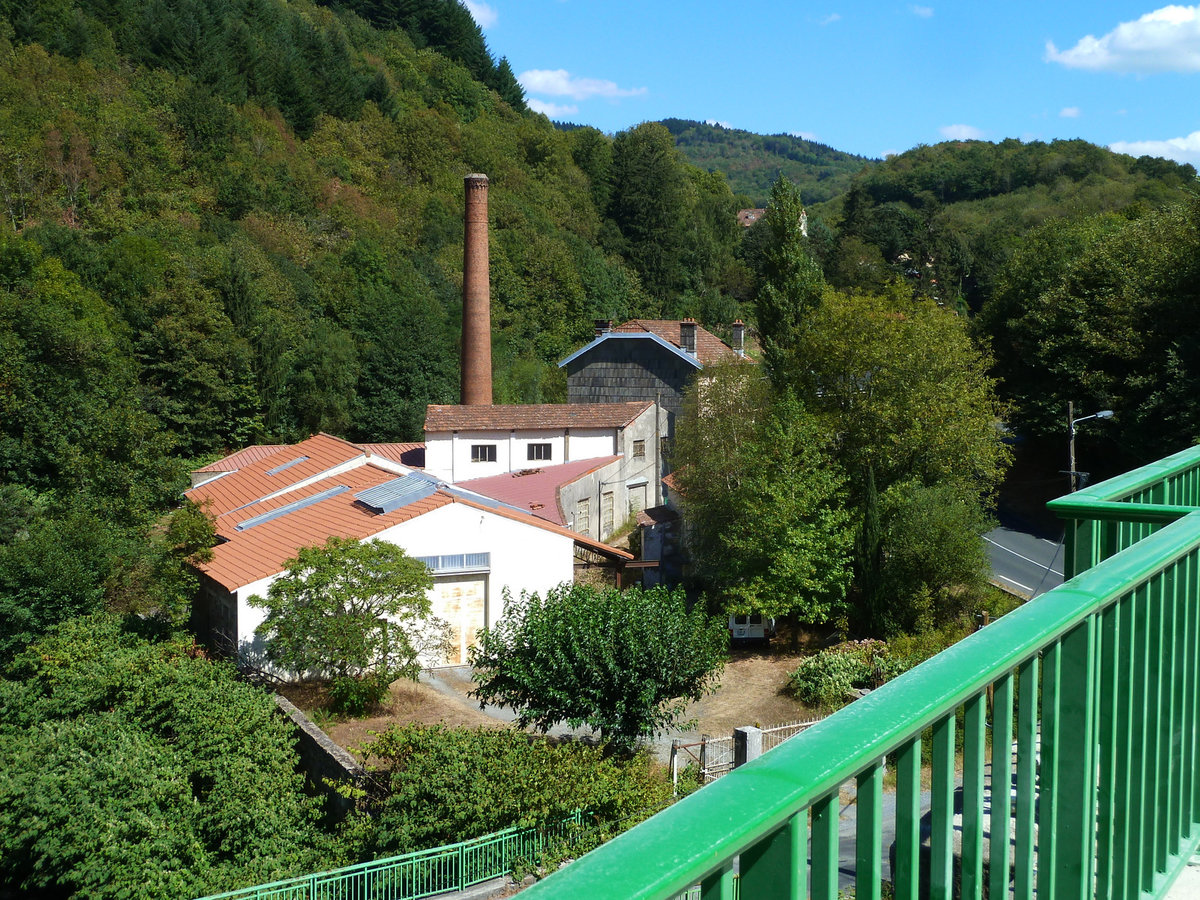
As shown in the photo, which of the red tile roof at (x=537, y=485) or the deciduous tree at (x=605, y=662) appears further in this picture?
the red tile roof at (x=537, y=485)

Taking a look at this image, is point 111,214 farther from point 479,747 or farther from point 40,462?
point 479,747

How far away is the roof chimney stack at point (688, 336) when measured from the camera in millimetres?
37125

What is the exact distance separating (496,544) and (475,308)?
16.2m

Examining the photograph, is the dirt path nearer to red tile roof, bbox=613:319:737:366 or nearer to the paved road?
the paved road

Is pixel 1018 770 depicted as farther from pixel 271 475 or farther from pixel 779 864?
pixel 271 475

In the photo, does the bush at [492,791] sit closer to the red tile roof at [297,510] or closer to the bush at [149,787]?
the bush at [149,787]

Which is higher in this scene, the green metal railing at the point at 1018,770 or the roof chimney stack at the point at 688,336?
the roof chimney stack at the point at 688,336

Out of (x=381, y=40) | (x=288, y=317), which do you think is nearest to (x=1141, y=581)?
(x=288, y=317)

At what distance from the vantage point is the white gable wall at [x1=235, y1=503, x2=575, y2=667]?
71.8ft

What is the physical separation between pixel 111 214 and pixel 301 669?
35.4 meters

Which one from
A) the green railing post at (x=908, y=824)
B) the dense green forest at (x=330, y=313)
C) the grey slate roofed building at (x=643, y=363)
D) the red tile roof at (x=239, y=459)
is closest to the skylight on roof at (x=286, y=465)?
the dense green forest at (x=330, y=313)

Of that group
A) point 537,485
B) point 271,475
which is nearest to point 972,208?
point 537,485

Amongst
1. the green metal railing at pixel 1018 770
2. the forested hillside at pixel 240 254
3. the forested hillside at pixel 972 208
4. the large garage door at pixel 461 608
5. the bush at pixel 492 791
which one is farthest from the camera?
the forested hillside at pixel 972 208

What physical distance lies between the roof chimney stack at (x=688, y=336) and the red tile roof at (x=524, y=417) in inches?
172
